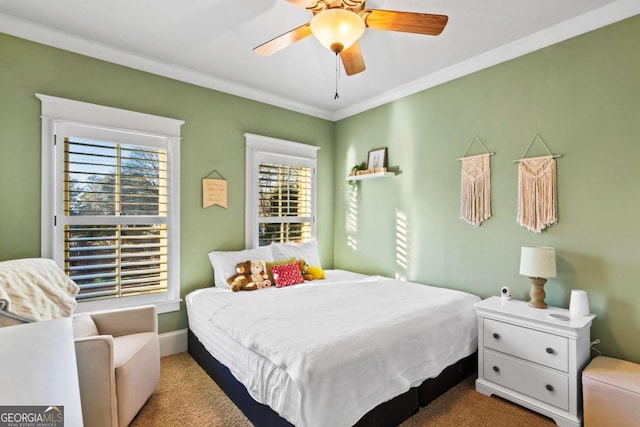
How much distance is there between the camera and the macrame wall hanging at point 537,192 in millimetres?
2381

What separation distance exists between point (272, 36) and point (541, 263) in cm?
262

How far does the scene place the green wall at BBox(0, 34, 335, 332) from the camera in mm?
2268

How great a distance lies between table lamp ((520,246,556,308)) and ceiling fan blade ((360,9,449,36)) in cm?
166

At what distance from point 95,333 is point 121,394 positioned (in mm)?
572

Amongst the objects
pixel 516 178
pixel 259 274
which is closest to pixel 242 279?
pixel 259 274

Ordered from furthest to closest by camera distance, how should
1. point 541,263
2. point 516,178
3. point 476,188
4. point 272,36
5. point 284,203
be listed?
1. point 284,203
2. point 476,188
3. point 516,178
4. point 272,36
5. point 541,263

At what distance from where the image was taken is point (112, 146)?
8.71ft

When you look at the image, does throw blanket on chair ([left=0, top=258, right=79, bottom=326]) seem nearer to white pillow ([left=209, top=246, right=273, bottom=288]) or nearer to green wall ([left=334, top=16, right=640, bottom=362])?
white pillow ([left=209, top=246, right=273, bottom=288])

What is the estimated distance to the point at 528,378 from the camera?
6.88 feet

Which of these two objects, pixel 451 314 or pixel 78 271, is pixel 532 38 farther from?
pixel 78 271

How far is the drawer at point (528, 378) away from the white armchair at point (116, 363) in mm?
Answer: 2393

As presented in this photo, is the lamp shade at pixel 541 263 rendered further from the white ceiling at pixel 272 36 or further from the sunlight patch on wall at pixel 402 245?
the white ceiling at pixel 272 36

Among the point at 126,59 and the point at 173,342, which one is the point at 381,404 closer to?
the point at 173,342

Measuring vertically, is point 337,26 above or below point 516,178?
above
